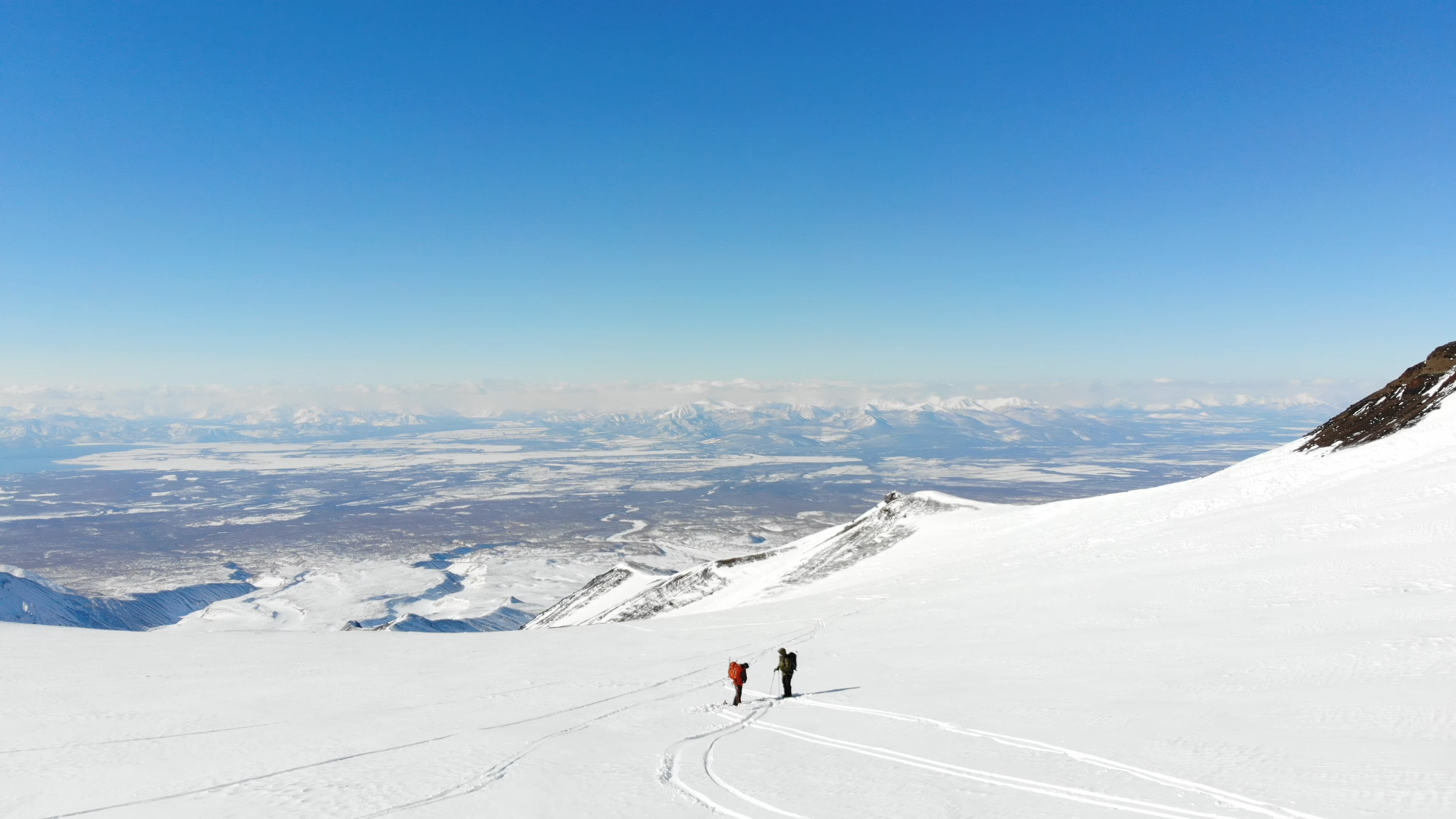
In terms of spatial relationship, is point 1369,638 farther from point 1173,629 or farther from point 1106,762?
point 1106,762

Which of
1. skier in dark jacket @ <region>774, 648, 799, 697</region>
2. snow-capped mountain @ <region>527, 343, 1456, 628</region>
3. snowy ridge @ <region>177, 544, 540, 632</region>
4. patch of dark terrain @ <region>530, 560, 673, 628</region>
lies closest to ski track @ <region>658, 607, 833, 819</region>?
skier in dark jacket @ <region>774, 648, 799, 697</region>

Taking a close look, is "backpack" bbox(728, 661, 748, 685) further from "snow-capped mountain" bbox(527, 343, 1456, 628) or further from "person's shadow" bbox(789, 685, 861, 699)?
"snow-capped mountain" bbox(527, 343, 1456, 628)

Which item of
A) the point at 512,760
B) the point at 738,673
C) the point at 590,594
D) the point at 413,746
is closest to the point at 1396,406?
the point at 738,673

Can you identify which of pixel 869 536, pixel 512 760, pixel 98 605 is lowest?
pixel 98 605

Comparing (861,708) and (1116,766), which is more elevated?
(1116,766)

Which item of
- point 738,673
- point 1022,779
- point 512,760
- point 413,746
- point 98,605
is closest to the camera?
point 1022,779

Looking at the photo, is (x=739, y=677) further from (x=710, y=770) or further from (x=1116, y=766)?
(x=1116, y=766)

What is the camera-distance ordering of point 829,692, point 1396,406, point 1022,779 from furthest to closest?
point 1396,406
point 829,692
point 1022,779
